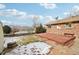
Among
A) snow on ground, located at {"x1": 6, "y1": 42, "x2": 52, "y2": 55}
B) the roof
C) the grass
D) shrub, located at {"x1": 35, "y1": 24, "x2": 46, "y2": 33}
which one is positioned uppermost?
the roof

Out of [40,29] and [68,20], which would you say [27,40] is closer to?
[40,29]

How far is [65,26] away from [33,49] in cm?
39

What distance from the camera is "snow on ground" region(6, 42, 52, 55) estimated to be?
5.10 ft

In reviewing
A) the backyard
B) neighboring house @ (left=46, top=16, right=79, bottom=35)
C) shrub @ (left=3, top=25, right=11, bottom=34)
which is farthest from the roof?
shrub @ (left=3, top=25, right=11, bottom=34)

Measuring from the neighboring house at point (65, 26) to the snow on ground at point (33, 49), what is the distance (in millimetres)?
169

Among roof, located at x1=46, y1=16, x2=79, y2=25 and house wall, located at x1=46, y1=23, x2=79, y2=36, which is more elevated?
roof, located at x1=46, y1=16, x2=79, y2=25

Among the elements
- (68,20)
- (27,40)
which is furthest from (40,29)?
(68,20)

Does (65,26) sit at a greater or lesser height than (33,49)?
greater

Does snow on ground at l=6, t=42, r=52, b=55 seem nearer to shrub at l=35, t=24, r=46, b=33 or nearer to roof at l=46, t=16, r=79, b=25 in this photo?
shrub at l=35, t=24, r=46, b=33

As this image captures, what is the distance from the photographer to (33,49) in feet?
Answer: 5.13

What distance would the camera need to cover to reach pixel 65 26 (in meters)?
1.58

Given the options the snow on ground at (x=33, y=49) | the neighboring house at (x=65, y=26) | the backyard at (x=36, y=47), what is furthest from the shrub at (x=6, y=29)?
the neighboring house at (x=65, y=26)

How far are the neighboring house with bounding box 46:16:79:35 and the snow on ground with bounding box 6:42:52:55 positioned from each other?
0.55 ft

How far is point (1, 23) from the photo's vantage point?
1.56m
